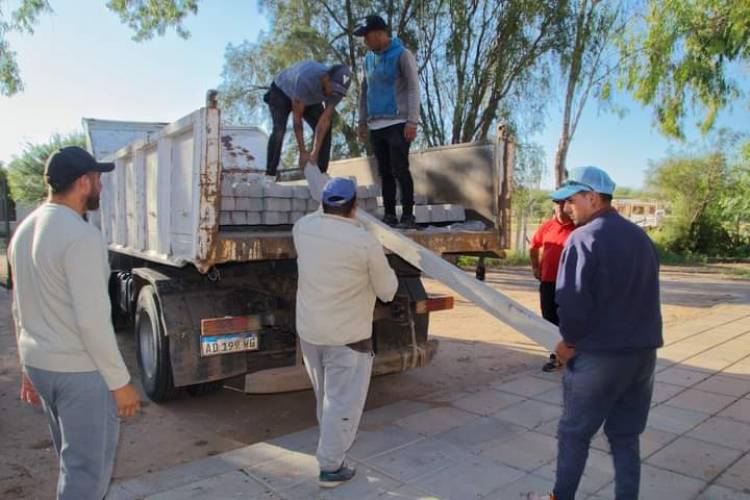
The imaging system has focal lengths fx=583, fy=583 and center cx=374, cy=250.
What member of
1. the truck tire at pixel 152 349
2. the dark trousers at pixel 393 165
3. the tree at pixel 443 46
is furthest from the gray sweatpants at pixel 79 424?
the tree at pixel 443 46

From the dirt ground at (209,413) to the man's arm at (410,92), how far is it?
226 cm

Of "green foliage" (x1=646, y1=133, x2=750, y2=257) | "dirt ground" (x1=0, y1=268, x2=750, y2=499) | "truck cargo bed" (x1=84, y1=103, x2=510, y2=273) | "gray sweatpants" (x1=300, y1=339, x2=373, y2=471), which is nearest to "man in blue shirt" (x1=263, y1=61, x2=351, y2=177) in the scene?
"truck cargo bed" (x1=84, y1=103, x2=510, y2=273)

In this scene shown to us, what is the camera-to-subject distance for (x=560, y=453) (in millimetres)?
2725

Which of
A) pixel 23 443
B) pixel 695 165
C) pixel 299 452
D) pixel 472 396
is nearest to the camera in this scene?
pixel 299 452

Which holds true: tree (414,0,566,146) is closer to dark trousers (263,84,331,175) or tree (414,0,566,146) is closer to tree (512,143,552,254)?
tree (512,143,552,254)

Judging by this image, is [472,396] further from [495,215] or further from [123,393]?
[123,393]

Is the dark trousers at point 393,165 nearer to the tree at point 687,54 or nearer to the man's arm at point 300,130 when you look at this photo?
the man's arm at point 300,130

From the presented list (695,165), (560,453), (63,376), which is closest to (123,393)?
(63,376)

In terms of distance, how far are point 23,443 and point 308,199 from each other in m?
2.75

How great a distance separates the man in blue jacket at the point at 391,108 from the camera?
192 inches

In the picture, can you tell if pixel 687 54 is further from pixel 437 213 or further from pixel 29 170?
pixel 29 170

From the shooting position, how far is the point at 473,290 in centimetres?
351

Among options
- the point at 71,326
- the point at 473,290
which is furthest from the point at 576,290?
the point at 71,326

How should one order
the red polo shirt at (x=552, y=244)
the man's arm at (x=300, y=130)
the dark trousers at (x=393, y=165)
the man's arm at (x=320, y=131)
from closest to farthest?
the dark trousers at (x=393, y=165) < the man's arm at (x=320, y=131) < the man's arm at (x=300, y=130) < the red polo shirt at (x=552, y=244)
